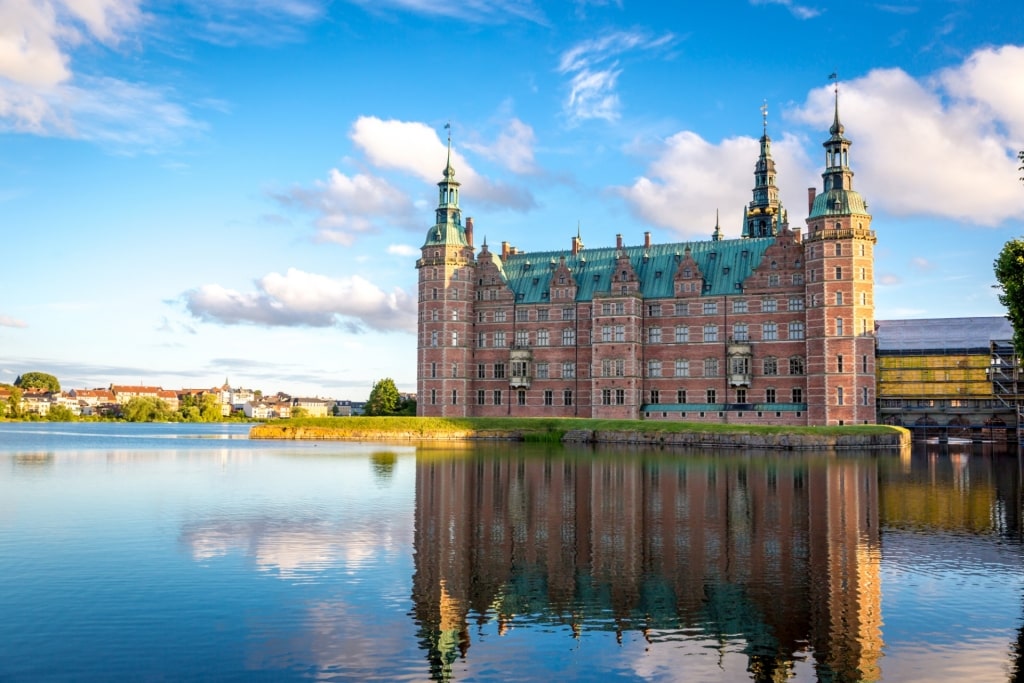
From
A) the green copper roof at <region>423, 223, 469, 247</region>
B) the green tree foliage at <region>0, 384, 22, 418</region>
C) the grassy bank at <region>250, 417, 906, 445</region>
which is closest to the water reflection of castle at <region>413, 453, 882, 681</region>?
the grassy bank at <region>250, 417, 906, 445</region>

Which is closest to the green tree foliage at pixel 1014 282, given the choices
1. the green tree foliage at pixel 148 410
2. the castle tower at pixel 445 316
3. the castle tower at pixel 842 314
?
the castle tower at pixel 842 314

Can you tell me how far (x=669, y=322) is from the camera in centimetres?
8588

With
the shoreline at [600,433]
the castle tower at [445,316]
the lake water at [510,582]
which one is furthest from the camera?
the castle tower at [445,316]

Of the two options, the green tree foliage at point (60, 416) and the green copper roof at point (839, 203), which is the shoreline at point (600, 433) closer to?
the green copper roof at point (839, 203)

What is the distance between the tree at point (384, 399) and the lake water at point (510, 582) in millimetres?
68013

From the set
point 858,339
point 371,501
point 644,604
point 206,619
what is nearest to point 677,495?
point 371,501

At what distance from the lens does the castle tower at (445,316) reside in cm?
8950

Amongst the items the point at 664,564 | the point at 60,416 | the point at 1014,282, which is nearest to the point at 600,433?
the point at 1014,282

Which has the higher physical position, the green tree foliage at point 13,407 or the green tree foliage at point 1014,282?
the green tree foliage at point 1014,282

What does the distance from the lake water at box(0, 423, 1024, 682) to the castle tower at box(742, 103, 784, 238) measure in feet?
202

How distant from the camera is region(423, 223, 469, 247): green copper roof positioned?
90.4 metres

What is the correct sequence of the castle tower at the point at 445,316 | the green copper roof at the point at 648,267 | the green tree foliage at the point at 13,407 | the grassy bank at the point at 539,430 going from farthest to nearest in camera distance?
the green tree foliage at the point at 13,407, the castle tower at the point at 445,316, the green copper roof at the point at 648,267, the grassy bank at the point at 539,430

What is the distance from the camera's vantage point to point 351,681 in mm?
12094

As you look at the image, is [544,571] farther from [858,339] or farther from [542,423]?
[858,339]
